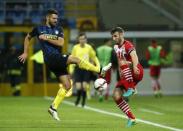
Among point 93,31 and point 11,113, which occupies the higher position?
point 93,31

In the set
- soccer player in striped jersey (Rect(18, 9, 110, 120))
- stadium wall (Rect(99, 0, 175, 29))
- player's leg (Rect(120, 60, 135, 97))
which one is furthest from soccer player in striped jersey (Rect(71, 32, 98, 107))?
stadium wall (Rect(99, 0, 175, 29))

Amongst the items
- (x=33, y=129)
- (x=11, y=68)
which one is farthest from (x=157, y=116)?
(x=11, y=68)

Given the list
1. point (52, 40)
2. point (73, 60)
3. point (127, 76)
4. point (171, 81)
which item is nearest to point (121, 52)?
point (127, 76)

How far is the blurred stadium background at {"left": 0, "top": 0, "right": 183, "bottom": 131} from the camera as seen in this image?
33.0 metres

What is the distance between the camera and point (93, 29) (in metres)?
33.2

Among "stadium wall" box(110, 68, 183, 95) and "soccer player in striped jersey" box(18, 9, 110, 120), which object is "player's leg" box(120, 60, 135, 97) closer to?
→ "soccer player in striped jersey" box(18, 9, 110, 120)

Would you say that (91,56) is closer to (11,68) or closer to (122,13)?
(11,68)

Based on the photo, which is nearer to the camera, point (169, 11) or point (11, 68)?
point (11, 68)

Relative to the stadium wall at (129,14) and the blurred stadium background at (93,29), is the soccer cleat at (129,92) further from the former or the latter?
the stadium wall at (129,14)

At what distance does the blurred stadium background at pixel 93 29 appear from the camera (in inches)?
1299

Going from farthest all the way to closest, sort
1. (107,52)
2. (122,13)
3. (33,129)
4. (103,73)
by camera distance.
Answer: (122,13) → (107,52) → (103,73) → (33,129)

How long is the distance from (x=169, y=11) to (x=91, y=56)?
1461 centimetres

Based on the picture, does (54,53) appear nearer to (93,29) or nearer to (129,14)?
(93,29)

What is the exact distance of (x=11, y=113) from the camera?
19062mm
